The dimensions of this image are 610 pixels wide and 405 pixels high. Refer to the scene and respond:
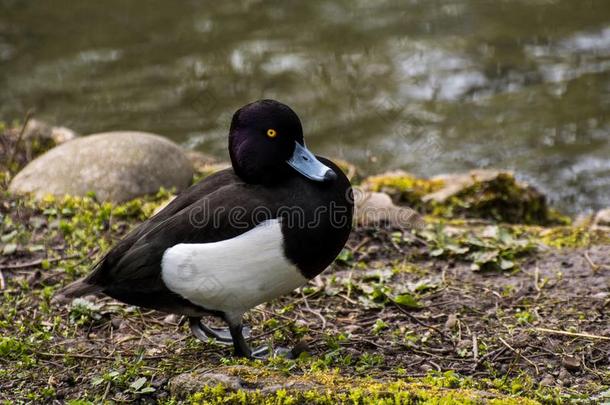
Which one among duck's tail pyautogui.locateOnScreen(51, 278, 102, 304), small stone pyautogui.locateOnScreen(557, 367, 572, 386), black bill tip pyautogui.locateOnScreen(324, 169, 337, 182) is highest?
black bill tip pyautogui.locateOnScreen(324, 169, 337, 182)

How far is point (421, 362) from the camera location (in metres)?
4.59

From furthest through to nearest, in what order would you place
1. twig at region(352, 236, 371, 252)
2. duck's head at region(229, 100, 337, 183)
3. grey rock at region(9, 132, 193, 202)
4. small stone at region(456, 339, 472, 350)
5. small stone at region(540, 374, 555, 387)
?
grey rock at region(9, 132, 193, 202) → twig at region(352, 236, 371, 252) → small stone at region(456, 339, 472, 350) → duck's head at region(229, 100, 337, 183) → small stone at region(540, 374, 555, 387)

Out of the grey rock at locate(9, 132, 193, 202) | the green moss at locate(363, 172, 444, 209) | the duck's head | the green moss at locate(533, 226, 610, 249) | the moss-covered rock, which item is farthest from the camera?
the green moss at locate(363, 172, 444, 209)

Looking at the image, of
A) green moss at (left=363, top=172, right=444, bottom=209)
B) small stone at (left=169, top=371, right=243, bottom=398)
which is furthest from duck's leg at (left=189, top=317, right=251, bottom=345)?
green moss at (left=363, top=172, right=444, bottom=209)

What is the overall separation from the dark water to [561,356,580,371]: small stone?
3.91 meters

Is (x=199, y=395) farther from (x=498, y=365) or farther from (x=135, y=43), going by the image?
(x=135, y=43)

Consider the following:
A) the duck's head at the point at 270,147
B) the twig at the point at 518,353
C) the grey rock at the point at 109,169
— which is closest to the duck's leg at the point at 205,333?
the duck's head at the point at 270,147

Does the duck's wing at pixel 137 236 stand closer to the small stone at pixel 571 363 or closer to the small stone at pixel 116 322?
the small stone at pixel 116 322

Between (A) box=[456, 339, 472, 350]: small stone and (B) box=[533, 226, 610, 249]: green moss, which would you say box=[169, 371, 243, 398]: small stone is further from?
(B) box=[533, 226, 610, 249]: green moss

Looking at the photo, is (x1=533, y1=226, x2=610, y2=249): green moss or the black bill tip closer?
the black bill tip

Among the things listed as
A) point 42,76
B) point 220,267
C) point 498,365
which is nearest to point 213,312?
point 220,267

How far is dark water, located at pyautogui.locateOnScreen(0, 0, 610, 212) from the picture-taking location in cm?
941

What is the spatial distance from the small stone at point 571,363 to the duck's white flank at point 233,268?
4.54 feet

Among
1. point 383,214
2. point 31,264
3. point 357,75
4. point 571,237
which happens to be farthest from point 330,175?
point 357,75
